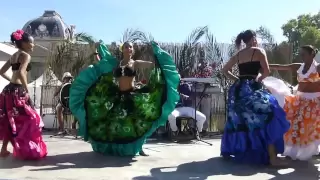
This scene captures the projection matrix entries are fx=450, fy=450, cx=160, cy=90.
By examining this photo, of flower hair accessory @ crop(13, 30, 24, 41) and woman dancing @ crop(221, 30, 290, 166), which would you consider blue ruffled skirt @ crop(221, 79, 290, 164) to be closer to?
woman dancing @ crop(221, 30, 290, 166)

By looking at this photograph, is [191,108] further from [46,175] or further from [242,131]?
[46,175]

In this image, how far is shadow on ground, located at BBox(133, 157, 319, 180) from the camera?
508 cm

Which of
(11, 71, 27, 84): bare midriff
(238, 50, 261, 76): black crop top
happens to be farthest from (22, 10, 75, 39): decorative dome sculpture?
(238, 50, 261, 76): black crop top

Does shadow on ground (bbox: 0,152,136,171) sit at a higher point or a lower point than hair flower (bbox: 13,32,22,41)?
lower

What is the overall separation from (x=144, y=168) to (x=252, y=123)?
149 cm

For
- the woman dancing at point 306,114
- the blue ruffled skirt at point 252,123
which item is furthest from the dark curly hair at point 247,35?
the woman dancing at point 306,114

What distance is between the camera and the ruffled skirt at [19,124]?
5.92 meters

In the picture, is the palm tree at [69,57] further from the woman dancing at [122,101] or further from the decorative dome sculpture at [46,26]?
the decorative dome sculpture at [46,26]

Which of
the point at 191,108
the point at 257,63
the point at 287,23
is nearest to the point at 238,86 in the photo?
the point at 257,63

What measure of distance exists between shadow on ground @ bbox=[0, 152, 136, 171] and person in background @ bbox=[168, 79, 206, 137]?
261 cm

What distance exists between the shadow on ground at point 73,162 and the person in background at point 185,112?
2614 mm

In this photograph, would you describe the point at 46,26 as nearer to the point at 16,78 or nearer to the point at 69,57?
the point at 69,57

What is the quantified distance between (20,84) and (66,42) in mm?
6643

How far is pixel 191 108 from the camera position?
9008 millimetres
